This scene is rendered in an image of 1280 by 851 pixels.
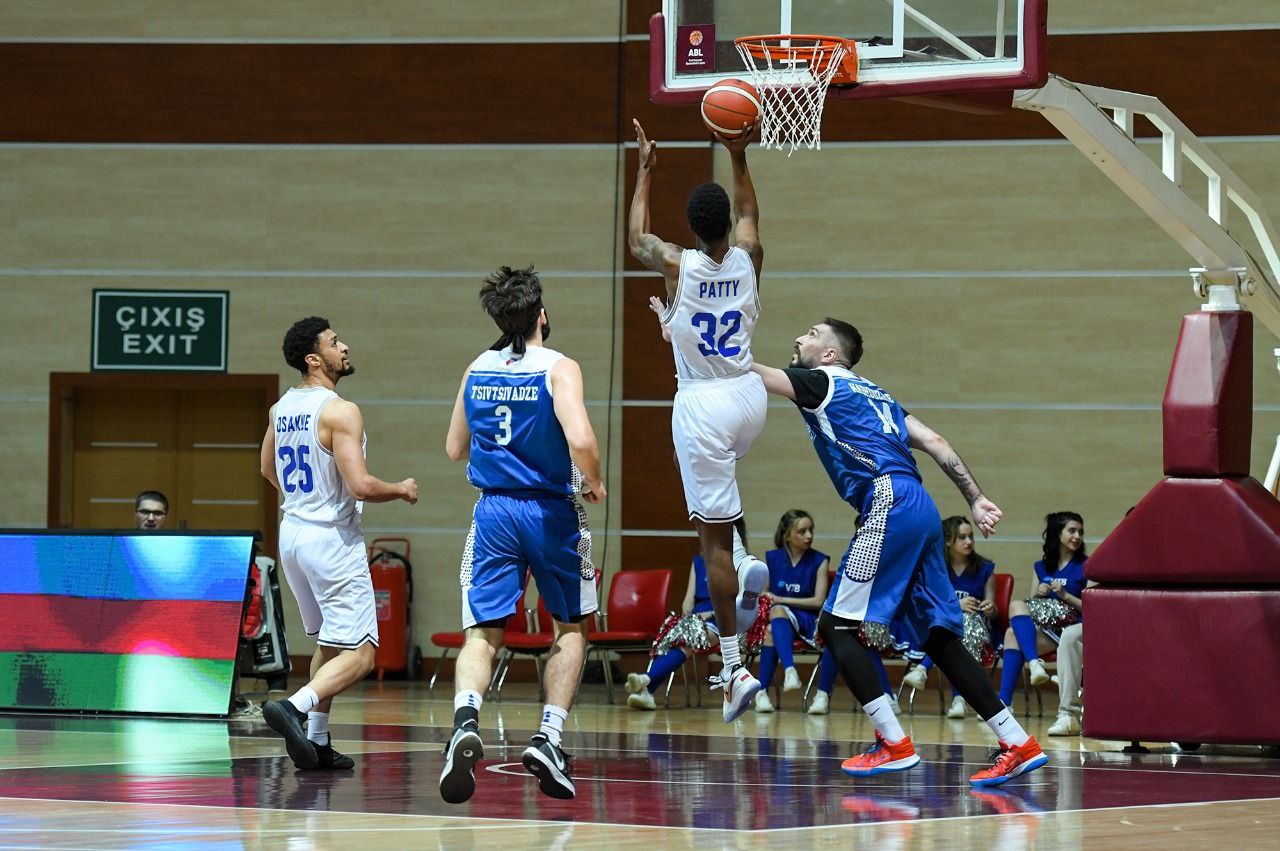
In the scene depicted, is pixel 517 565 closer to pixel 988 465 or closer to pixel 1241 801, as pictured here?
pixel 1241 801

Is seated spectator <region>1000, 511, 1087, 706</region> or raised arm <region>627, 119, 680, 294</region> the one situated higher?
raised arm <region>627, 119, 680, 294</region>

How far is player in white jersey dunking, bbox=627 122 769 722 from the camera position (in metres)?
7.03

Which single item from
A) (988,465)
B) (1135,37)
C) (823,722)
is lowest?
(823,722)

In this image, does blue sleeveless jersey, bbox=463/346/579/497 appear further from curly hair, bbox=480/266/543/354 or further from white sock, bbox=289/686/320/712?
white sock, bbox=289/686/320/712

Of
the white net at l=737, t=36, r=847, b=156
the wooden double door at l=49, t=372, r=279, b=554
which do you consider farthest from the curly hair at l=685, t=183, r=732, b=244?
the wooden double door at l=49, t=372, r=279, b=554

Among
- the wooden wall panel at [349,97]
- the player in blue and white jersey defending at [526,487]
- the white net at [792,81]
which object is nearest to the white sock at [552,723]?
the player in blue and white jersey defending at [526,487]

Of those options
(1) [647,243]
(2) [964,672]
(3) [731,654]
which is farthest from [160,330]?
(2) [964,672]

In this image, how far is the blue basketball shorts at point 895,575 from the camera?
22.2 feet

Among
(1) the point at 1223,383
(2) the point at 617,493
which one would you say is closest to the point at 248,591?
(2) the point at 617,493

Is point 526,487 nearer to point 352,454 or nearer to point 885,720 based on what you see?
point 352,454

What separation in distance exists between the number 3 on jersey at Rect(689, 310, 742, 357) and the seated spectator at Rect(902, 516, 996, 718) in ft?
14.7

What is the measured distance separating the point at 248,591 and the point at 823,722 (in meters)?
3.68

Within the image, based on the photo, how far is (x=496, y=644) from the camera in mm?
6105

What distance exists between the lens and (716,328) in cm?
709
